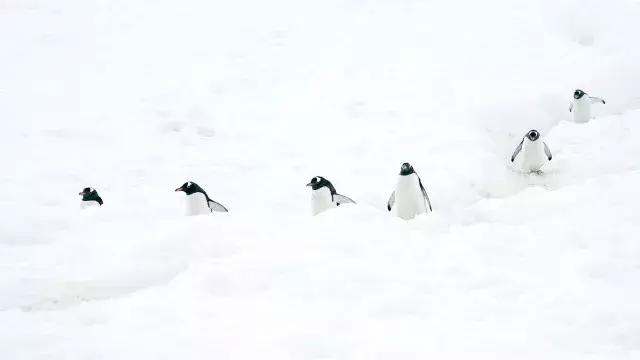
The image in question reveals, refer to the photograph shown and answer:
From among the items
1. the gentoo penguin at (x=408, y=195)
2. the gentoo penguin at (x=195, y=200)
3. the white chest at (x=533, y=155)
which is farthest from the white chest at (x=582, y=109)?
the gentoo penguin at (x=195, y=200)

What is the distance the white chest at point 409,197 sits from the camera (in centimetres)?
541

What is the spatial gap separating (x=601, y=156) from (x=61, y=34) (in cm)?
1040

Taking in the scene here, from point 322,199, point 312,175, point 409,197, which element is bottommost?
point 409,197

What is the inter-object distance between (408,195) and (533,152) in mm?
1742

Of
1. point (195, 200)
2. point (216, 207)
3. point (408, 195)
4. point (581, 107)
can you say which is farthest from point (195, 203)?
point (581, 107)

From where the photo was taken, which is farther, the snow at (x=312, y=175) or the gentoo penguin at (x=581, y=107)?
the gentoo penguin at (x=581, y=107)

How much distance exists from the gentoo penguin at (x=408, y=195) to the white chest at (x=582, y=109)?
10.1ft

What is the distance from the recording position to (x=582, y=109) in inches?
300

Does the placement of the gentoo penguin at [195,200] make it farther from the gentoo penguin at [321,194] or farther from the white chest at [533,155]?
the white chest at [533,155]

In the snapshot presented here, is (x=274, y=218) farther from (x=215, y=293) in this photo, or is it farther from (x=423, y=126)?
(x=423, y=126)

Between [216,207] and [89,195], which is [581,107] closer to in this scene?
[216,207]

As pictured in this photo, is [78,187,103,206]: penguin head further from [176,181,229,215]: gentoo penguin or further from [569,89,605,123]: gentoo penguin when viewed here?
[569,89,605,123]: gentoo penguin

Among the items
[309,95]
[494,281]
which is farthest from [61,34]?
[494,281]

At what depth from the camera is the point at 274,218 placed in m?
5.89
